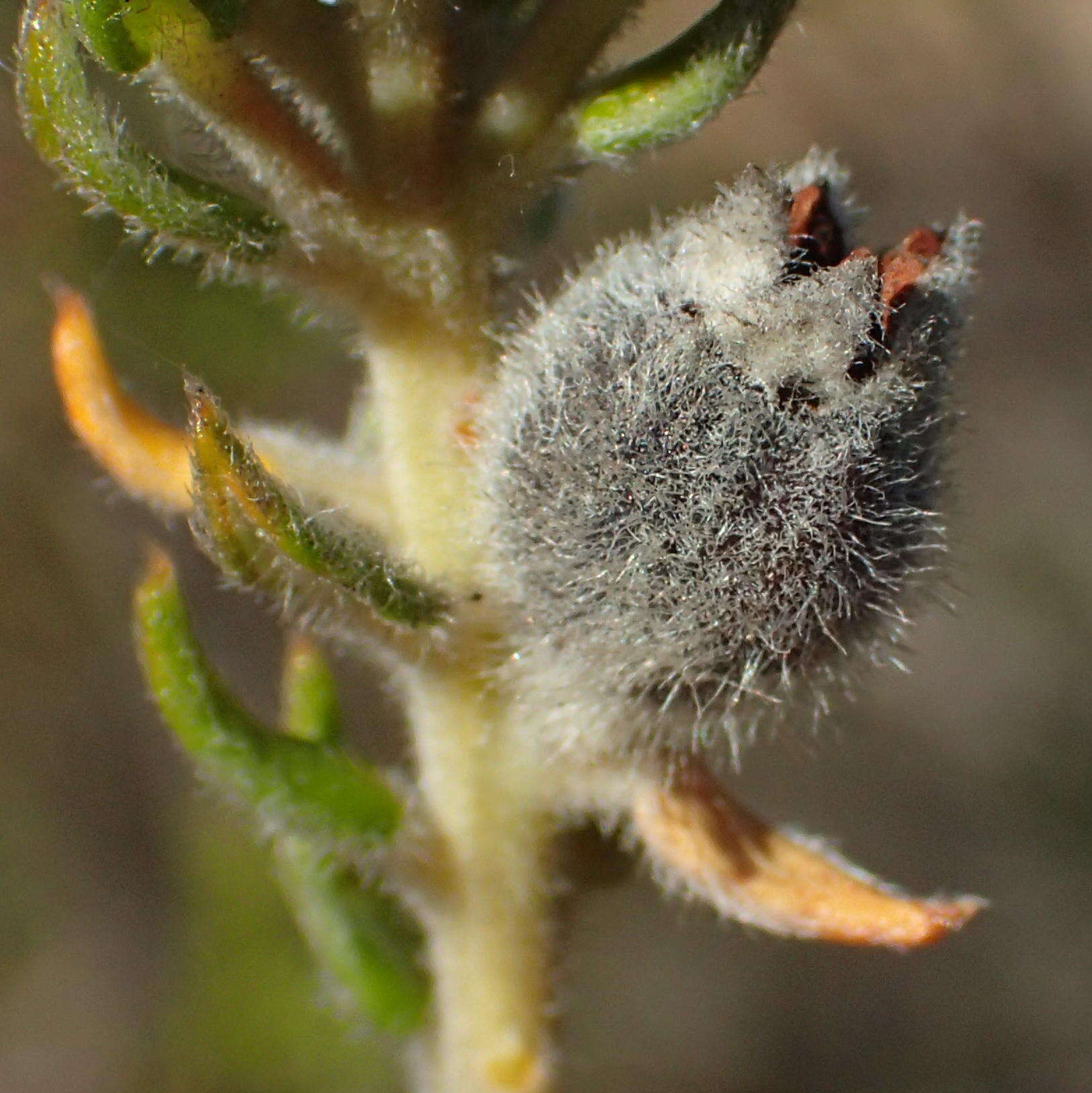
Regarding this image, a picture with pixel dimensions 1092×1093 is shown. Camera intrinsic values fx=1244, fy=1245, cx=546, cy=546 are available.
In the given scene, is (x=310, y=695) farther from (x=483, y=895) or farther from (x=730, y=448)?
(x=730, y=448)

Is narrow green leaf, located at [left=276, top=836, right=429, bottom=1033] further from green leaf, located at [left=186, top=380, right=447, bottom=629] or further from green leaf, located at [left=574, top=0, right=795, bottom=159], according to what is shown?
green leaf, located at [left=574, top=0, right=795, bottom=159]

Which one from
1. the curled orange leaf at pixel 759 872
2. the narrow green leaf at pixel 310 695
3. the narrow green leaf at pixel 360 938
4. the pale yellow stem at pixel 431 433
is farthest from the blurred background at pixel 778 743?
the curled orange leaf at pixel 759 872

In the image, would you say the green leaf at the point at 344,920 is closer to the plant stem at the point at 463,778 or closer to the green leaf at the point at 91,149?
the plant stem at the point at 463,778

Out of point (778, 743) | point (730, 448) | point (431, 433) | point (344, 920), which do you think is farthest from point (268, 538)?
point (778, 743)

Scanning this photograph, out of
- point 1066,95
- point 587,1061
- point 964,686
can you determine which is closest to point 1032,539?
point 964,686

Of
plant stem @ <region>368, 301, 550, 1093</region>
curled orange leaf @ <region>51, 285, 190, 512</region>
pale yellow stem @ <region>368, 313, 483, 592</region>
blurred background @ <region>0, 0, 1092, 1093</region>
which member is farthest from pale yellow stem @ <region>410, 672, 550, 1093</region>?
blurred background @ <region>0, 0, 1092, 1093</region>
